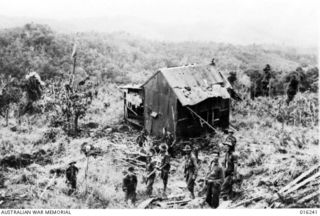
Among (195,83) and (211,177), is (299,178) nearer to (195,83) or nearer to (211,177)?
(211,177)

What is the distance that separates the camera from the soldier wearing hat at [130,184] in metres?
10.2

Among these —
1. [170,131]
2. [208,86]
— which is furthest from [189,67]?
[170,131]

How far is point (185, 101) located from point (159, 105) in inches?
69.0

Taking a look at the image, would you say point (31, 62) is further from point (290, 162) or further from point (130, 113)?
point (290, 162)

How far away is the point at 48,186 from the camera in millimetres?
11656

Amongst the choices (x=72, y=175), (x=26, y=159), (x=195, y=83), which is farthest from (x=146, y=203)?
(x=195, y=83)

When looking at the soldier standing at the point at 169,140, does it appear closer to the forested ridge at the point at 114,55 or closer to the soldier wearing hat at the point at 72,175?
the soldier wearing hat at the point at 72,175

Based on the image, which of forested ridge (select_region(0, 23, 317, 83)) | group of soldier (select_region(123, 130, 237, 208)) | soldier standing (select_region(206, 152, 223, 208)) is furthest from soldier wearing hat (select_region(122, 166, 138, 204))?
forested ridge (select_region(0, 23, 317, 83))

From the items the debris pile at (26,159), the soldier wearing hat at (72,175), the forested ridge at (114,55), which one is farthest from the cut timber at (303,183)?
the forested ridge at (114,55)

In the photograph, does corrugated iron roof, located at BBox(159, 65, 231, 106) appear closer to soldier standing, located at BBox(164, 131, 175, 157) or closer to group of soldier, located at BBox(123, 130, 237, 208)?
soldier standing, located at BBox(164, 131, 175, 157)

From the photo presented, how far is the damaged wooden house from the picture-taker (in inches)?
642

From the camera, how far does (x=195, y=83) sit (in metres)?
17.2

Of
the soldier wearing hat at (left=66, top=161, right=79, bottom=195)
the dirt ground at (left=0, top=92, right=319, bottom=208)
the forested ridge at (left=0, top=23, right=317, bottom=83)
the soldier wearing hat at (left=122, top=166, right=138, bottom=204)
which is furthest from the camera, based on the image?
the forested ridge at (left=0, top=23, right=317, bottom=83)

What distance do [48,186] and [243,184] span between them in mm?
6452
